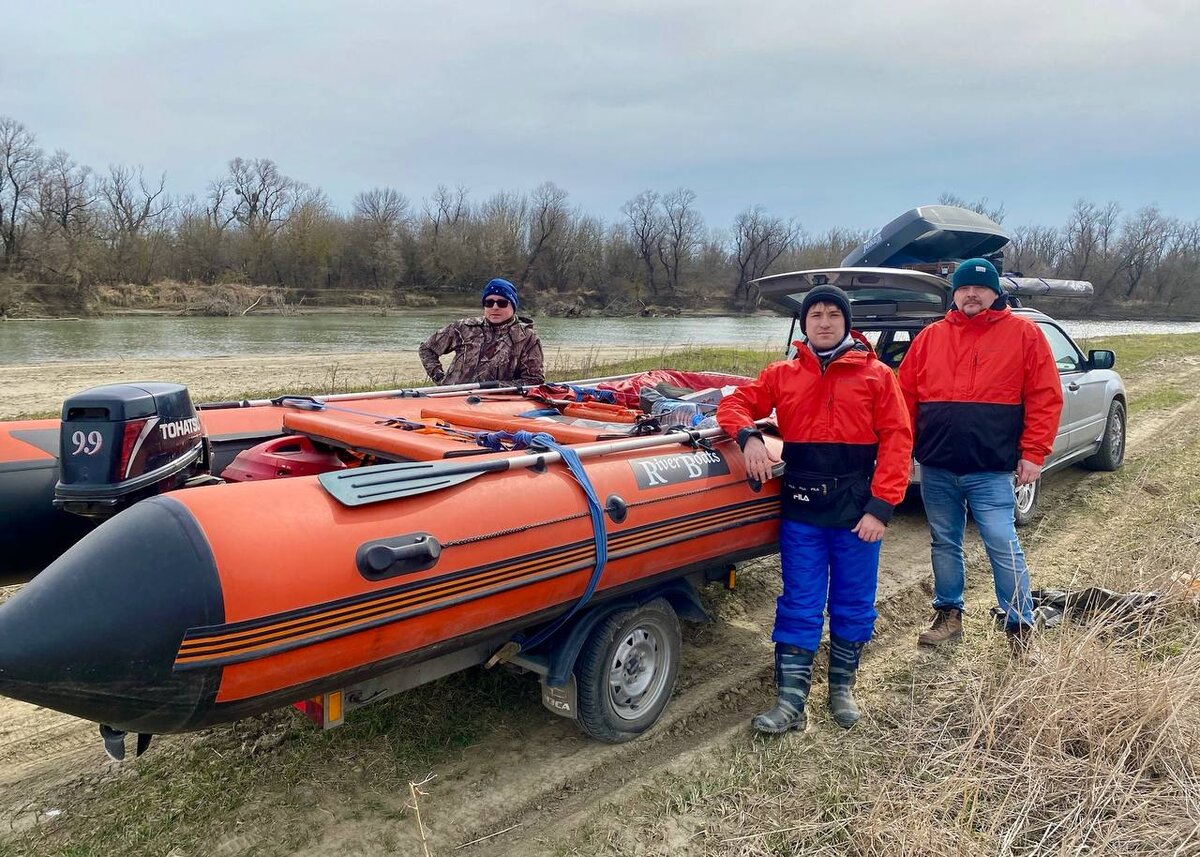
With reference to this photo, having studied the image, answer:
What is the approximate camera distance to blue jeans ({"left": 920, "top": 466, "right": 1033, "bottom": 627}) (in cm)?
371

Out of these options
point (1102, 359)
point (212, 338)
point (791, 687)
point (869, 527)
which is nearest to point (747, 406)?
point (869, 527)

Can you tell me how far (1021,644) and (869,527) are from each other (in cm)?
98

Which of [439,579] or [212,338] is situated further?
[212,338]

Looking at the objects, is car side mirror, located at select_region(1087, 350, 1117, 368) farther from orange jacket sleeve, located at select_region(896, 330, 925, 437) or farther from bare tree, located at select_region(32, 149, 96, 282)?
bare tree, located at select_region(32, 149, 96, 282)

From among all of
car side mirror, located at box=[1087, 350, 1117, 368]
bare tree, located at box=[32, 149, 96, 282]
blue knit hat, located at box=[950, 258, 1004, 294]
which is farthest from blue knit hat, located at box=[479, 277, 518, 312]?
bare tree, located at box=[32, 149, 96, 282]

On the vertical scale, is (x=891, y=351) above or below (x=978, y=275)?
below

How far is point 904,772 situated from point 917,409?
5.70 feet

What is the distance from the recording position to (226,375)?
1549 centimetres

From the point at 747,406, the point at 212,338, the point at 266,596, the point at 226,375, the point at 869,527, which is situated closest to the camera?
the point at 266,596

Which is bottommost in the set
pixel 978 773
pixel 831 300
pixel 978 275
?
pixel 978 773

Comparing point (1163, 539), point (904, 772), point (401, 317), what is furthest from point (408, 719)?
point (401, 317)

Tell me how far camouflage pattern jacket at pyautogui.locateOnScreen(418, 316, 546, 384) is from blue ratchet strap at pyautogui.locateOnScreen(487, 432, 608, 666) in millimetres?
2806

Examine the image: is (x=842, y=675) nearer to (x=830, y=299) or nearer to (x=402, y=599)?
(x=830, y=299)

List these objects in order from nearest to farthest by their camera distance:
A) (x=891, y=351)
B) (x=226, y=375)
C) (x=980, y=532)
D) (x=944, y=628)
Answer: (x=980, y=532)
(x=944, y=628)
(x=891, y=351)
(x=226, y=375)
